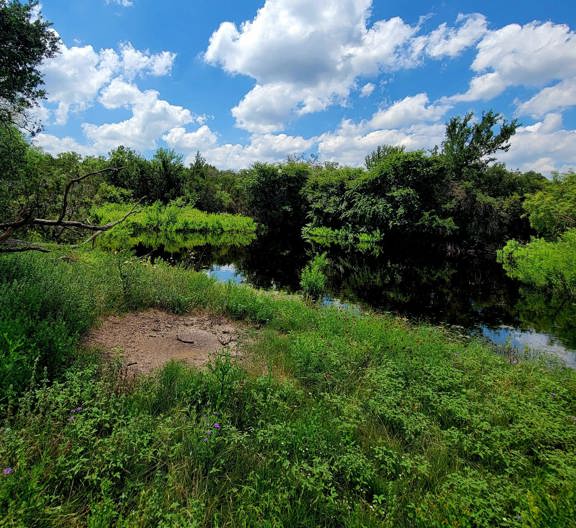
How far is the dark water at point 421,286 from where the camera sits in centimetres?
1024

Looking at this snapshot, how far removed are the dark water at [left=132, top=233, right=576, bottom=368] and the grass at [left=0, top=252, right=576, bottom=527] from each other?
4.22 meters

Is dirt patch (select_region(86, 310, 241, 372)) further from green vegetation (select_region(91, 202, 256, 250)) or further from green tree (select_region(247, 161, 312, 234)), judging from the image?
green tree (select_region(247, 161, 312, 234))

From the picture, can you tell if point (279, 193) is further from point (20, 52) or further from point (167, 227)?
point (20, 52)

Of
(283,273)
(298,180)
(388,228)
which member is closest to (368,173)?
(388,228)

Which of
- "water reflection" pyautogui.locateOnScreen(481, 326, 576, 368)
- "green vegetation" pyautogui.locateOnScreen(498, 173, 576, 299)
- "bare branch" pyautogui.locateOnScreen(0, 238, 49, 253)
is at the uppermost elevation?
"green vegetation" pyautogui.locateOnScreen(498, 173, 576, 299)

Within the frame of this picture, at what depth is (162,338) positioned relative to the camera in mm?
6430

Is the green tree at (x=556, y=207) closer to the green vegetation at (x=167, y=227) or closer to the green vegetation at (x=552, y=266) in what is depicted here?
the green vegetation at (x=552, y=266)

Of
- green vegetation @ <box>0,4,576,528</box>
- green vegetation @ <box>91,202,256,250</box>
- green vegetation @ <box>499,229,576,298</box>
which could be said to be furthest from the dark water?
green vegetation @ <box>0,4,576,528</box>

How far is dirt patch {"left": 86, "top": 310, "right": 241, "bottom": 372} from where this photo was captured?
18.0 ft

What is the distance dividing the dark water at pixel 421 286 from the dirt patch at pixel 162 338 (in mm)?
5112

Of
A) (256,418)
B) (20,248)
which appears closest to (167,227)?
(20,248)

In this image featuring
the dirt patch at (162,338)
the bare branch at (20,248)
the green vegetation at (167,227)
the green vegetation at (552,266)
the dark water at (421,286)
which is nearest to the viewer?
the bare branch at (20,248)

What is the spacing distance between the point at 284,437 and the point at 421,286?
573 inches

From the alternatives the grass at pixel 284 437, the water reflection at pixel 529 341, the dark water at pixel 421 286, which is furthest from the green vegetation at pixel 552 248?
the grass at pixel 284 437
